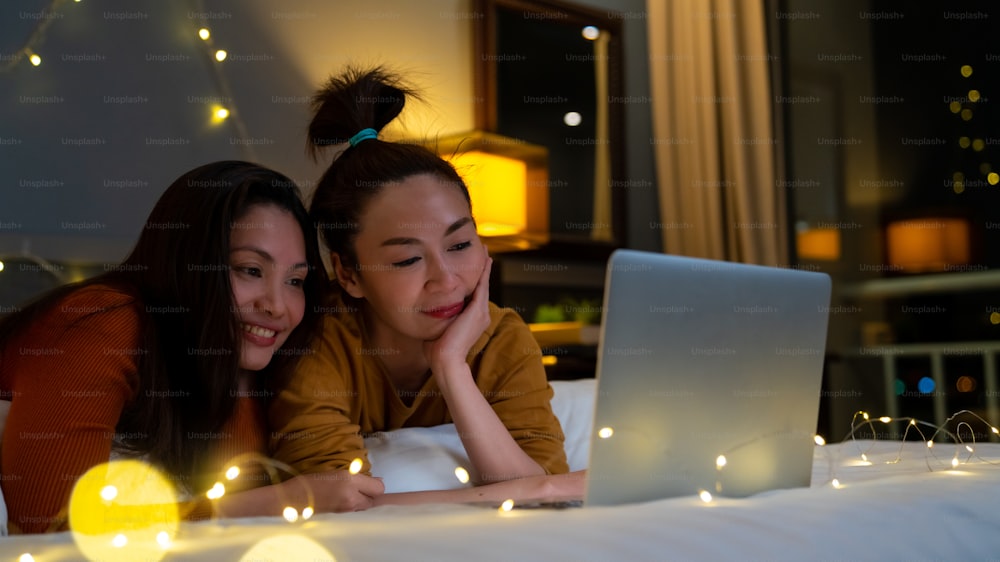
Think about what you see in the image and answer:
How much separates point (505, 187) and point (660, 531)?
2355 millimetres

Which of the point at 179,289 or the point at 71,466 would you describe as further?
the point at 179,289

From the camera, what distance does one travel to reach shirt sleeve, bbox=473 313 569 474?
158 centimetres

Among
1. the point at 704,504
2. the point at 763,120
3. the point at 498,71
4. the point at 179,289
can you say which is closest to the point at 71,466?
the point at 179,289

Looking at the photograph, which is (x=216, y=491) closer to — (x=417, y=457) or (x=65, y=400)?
(x=65, y=400)

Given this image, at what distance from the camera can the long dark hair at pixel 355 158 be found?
5.19ft

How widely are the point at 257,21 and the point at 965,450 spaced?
239cm

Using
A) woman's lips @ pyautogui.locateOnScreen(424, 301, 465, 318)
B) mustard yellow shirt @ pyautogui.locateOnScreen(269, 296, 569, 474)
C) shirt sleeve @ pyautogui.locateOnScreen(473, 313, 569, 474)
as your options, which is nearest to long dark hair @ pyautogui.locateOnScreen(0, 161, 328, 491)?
mustard yellow shirt @ pyautogui.locateOnScreen(269, 296, 569, 474)

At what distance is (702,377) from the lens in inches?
41.1

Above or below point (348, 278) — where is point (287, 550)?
below

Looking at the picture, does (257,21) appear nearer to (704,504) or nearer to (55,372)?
(55,372)

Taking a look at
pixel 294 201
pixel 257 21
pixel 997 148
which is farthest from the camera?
pixel 997 148

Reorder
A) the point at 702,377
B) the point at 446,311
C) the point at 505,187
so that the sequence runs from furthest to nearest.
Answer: the point at 505,187 < the point at 446,311 < the point at 702,377

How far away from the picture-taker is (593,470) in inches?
38.6

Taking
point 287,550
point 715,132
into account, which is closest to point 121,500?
point 287,550
